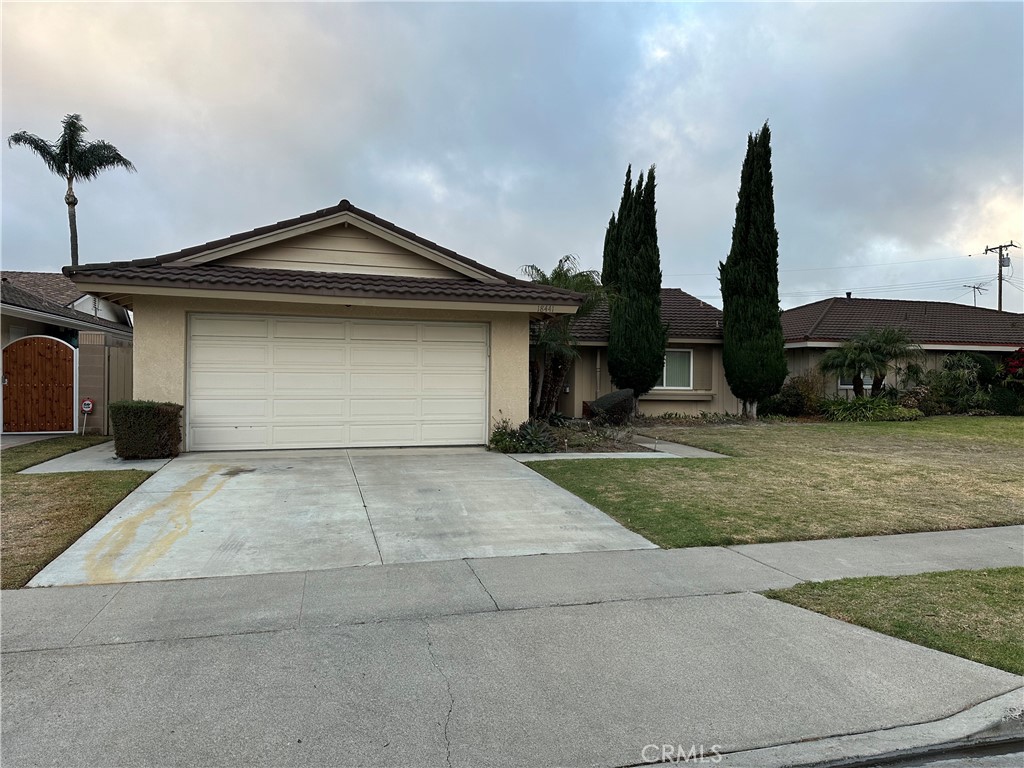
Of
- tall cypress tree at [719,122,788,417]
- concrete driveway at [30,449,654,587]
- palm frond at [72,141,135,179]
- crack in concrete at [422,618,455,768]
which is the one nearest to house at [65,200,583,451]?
concrete driveway at [30,449,654,587]

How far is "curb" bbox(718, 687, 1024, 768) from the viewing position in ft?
9.29

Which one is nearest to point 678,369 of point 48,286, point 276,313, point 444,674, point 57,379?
point 276,313

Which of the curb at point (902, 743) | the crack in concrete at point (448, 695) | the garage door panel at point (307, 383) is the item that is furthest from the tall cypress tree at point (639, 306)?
the curb at point (902, 743)

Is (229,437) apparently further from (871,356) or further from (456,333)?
(871,356)

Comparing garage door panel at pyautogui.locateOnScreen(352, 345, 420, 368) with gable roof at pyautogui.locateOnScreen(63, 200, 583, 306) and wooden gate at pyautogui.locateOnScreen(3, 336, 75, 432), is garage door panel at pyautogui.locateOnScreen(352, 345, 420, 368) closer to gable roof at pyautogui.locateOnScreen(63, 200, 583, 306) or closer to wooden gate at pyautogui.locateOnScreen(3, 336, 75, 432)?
gable roof at pyautogui.locateOnScreen(63, 200, 583, 306)

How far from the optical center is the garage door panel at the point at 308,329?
11.3m

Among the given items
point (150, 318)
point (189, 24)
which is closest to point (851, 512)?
point (150, 318)

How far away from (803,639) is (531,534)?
2921mm

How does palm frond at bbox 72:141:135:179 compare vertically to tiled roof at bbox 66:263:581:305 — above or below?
above

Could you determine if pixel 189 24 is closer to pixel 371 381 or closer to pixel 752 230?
pixel 371 381

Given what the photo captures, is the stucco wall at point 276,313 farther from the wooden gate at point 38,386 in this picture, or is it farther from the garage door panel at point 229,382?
the wooden gate at point 38,386

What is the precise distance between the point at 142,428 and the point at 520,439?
6.40 meters

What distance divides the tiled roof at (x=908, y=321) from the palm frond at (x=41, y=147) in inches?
1419

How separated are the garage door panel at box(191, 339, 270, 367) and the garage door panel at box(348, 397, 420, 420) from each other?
5.91 ft
